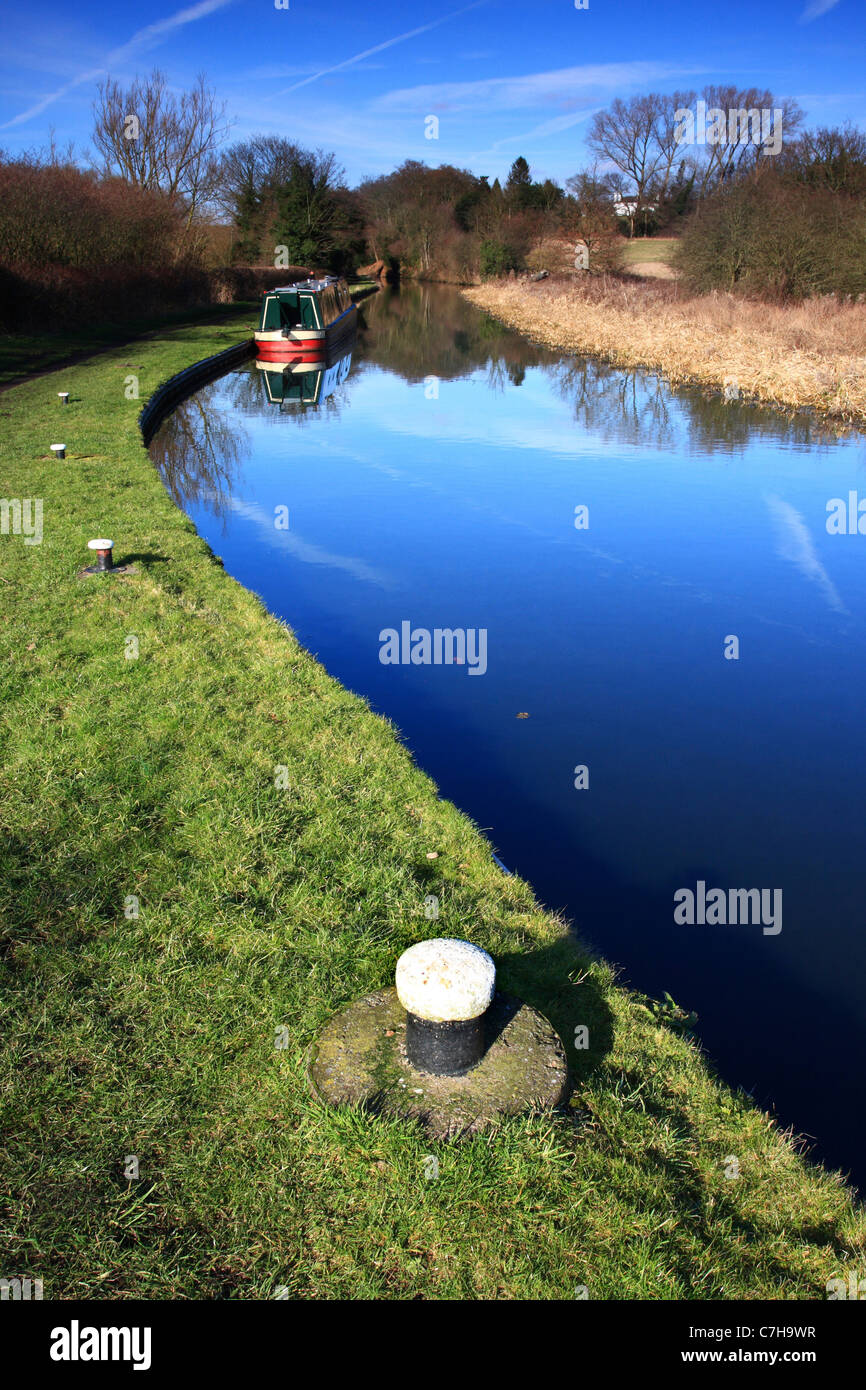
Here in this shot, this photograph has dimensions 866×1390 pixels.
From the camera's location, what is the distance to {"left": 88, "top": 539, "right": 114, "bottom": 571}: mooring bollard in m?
6.63

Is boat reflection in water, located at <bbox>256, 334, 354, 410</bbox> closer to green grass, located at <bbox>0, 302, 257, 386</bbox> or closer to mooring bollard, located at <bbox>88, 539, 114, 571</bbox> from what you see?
green grass, located at <bbox>0, 302, 257, 386</bbox>

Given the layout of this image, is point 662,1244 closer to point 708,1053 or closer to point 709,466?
point 708,1053

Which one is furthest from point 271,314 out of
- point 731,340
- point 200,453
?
point 731,340

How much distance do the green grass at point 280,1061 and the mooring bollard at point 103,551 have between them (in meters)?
1.77

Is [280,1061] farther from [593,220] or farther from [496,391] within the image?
[593,220]

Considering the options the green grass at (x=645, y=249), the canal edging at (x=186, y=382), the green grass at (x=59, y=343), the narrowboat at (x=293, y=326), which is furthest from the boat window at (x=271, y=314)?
the green grass at (x=645, y=249)

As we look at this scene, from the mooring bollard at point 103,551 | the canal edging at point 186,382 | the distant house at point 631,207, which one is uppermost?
the distant house at point 631,207

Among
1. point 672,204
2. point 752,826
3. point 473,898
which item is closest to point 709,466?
point 752,826

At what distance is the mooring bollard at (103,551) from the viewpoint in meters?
6.63

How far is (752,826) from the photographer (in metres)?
4.70

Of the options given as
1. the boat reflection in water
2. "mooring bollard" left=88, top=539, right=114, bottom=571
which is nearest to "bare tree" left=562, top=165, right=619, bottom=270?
the boat reflection in water

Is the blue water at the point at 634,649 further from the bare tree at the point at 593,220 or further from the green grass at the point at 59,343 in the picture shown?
the bare tree at the point at 593,220

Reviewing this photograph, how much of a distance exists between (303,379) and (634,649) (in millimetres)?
16013
